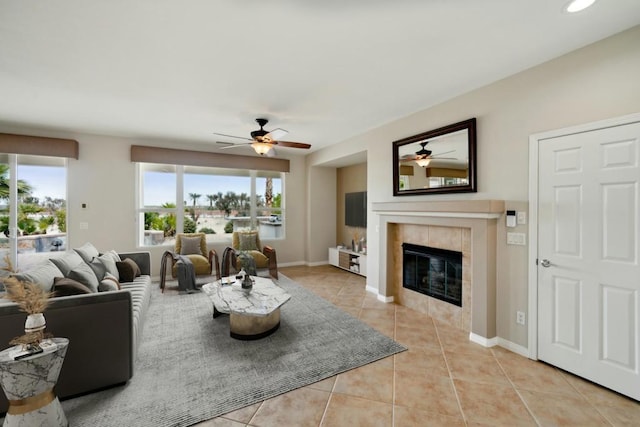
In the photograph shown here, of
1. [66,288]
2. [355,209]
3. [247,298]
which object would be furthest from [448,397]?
[355,209]

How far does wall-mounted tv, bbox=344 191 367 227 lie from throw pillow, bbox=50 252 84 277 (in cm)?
449

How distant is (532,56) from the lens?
2.45 metres

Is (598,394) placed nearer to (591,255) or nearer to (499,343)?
(499,343)

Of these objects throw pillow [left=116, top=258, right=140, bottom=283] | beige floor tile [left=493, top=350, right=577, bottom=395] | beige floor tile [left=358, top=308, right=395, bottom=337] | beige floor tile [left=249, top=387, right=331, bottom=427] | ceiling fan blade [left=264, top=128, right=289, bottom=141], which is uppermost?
ceiling fan blade [left=264, top=128, right=289, bottom=141]

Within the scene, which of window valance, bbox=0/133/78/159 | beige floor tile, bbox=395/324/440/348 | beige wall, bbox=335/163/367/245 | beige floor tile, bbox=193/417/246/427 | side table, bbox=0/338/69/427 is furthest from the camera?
beige wall, bbox=335/163/367/245

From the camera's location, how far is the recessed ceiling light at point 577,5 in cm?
177

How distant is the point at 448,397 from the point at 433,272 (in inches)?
70.3

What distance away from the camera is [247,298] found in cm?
311

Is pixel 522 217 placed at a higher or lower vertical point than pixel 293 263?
higher

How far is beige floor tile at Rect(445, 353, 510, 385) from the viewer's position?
232cm

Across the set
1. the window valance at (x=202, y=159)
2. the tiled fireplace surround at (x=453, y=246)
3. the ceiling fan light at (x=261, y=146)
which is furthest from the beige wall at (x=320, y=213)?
the ceiling fan light at (x=261, y=146)

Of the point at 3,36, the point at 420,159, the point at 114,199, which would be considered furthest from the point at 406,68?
the point at 114,199

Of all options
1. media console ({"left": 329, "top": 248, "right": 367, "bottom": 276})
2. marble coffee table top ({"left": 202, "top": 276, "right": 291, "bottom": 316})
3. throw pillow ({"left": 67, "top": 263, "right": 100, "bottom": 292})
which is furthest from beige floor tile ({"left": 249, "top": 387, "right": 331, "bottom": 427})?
media console ({"left": 329, "top": 248, "right": 367, "bottom": 276})

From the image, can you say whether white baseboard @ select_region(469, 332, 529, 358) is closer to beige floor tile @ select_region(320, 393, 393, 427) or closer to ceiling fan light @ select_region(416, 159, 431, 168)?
beige floor tile @ select_region(320, 393, 393, 427)
